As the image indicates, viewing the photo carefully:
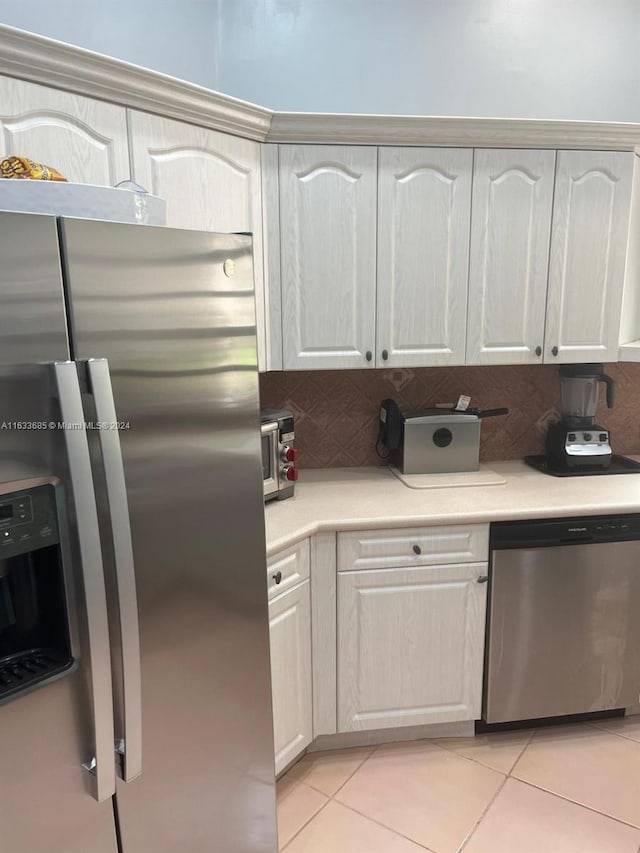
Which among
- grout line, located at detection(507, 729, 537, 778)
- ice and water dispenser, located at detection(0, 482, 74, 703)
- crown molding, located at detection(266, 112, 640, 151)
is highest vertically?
crown molding, located at detection(266, 112, 640, 151)

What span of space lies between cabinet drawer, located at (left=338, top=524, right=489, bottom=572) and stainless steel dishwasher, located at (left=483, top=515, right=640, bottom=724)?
0.08 meters

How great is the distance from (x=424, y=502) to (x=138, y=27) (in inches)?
74.3

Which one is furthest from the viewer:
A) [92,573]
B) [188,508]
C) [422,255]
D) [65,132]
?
[422,255]

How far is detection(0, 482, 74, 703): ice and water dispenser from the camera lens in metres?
1.02

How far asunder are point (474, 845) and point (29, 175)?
214cm

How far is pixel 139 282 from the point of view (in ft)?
3.73

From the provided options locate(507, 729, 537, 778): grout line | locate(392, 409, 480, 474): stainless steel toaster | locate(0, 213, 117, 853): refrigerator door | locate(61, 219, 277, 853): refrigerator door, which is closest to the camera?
locate(0, 213, 117, 853): refrigerator door

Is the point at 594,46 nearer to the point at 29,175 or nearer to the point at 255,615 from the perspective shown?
the point at 29,175

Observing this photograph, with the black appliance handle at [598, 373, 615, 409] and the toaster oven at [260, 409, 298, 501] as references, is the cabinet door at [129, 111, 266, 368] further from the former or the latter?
the black appliance handle at [598, 373, 615, 409]

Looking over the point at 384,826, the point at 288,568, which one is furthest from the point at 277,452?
the point at 384,826

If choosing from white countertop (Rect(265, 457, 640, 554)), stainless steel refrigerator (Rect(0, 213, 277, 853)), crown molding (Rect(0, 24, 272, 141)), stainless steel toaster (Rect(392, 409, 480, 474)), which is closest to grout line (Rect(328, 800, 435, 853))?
stainless steel refrigerator (Rect(0, 213, 277, 853))

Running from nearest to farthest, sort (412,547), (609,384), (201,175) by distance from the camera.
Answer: (201,175) → (412,547) → (609,384)

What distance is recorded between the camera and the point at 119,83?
1.58 meters

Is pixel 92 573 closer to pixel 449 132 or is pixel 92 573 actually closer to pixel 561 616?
pixel 561 616
